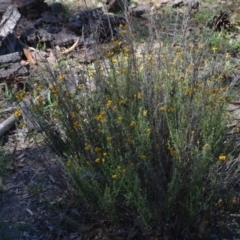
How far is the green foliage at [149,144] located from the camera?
11.5ft

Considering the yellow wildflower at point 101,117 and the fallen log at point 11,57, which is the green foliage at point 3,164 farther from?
the fallen log at point 11,57

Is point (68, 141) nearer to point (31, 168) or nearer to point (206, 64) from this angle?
point (31, 168)

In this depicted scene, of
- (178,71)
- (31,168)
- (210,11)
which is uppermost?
(178,71)

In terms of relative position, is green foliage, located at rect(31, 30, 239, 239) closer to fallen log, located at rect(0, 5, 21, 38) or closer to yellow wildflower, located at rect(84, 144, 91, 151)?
yellow wildflower, located at rect(84, 144, 91, 151)

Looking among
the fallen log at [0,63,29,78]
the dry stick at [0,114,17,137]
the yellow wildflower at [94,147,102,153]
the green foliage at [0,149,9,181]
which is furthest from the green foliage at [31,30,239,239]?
the fallen log at [0,63,29,78]

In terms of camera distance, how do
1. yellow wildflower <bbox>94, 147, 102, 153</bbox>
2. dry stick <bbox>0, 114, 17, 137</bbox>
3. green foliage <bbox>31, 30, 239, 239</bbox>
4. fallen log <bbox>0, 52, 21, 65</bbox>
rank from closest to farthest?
green foliage <bbox>31, 30, 239, 239</bbox> < yellow wildflower <bbox>94, 147, 102, 153</bbox> < dry stick <bbox>0, 114, 17, 137</bbox> < fallen log <bbox>0, 52, 21, 65</bbox>

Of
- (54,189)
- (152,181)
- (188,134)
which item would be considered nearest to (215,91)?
(188,134)

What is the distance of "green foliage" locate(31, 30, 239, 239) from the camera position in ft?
11.5

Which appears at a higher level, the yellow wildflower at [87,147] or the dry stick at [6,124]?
the yellow wildflower at [87,147]

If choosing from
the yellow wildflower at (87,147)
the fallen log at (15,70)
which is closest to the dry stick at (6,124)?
the fallen log at (15,70)

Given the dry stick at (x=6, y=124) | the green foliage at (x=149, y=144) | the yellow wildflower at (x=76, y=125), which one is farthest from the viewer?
the dry stick at (x=6, y=124)

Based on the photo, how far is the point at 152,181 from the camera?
11.4 ft

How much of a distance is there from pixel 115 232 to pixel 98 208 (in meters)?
0.18

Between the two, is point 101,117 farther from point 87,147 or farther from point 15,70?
point 15,70
